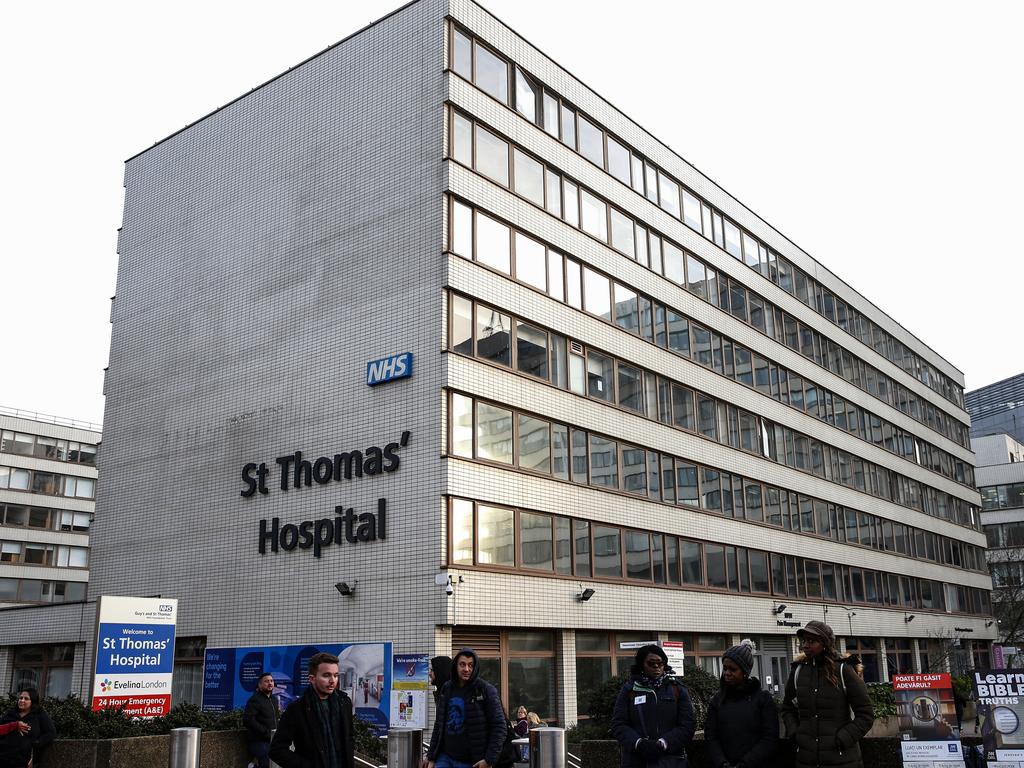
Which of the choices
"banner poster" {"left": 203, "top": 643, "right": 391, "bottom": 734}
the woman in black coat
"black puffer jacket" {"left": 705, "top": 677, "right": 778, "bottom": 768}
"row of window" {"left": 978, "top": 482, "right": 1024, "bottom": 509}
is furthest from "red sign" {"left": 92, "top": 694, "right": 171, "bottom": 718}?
"row of window" {"left": 978, "top": 482, "right": 1024, "bottom": 509}

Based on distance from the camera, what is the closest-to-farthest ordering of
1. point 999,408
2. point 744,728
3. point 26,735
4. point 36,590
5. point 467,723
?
point 744,728 → point 467,723 → point 26,735 → point 36,590 → point 999,408

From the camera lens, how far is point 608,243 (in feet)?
104

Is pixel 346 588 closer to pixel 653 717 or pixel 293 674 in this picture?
pixel 293 674

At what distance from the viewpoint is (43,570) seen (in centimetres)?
6412

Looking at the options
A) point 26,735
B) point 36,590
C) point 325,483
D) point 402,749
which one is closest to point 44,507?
point 36,590

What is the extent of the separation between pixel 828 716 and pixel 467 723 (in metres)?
2.99

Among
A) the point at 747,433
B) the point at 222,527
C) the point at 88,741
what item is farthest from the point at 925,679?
Answer: the point at 747,433

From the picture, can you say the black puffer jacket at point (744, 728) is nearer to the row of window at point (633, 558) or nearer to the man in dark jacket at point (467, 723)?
the man in dark jacket at point (467, 723)

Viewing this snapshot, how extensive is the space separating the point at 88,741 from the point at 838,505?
35581 millimetres

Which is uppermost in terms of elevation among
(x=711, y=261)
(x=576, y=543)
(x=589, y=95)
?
(x=589, y=95)

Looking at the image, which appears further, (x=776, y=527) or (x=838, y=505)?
(x=838, y=505)

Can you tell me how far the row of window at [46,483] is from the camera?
212 feet

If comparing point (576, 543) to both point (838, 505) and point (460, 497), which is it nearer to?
point (460, 497)

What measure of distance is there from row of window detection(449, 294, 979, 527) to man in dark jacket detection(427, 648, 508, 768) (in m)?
16.1
